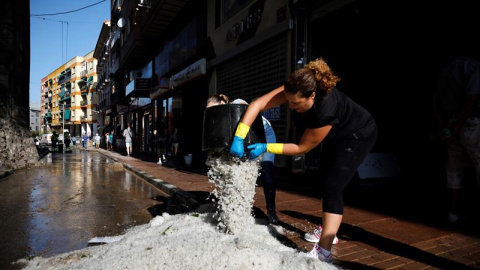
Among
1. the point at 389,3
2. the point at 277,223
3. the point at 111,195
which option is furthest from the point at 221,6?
the point at 277,223

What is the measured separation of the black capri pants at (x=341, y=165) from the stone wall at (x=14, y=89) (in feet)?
35.6

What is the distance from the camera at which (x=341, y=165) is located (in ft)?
8.08

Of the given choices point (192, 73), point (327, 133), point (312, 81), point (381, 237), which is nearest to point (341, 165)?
point (327, 133)

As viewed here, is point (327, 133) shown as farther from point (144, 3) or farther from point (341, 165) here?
point (144, 3)

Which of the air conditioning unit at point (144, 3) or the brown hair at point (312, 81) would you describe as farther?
the air conditioning unit at point (144, 3)

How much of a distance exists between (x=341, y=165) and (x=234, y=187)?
104 cm

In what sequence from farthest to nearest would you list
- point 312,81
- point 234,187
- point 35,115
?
point 35,115 → point 234,187 → point 312,81

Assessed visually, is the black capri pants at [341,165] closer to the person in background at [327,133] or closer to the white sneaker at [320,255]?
the person in background at [327,133]

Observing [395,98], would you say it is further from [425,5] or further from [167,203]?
[167,203]

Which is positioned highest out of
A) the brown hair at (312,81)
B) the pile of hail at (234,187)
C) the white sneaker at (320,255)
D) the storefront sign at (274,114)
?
the storefront sign at (274,114)

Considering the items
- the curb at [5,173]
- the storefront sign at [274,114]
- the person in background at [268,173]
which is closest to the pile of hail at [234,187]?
the person in background at [268,173]

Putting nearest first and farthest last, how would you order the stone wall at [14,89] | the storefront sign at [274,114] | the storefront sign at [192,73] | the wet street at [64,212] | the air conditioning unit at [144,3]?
the wet street at [64,212], the storefront sign at [274,114], the stone wall at [14,89], the storefront sign at [192,73], the air conditioning unit at [144,3]

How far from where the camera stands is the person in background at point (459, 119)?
3.24 m

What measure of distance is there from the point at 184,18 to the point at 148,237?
13.3 m
